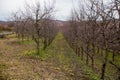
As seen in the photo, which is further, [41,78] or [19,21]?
[19,21]

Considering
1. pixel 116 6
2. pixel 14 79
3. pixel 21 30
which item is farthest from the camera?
pixel 21 30

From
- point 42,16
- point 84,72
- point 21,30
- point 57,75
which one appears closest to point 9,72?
point 57,75

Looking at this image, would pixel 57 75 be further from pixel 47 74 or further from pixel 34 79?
pixel 34 79

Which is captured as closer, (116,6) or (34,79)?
(116,6)

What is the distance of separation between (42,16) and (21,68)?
7674 millimetres

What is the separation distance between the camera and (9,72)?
12648mm

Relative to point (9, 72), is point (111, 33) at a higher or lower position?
higher

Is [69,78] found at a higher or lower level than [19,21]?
lower

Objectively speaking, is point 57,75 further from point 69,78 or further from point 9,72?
point 9,72

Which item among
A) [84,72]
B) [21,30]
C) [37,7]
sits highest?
[37,7]

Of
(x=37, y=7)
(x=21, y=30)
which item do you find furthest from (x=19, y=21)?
(x=37, y=7)

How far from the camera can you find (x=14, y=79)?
11227 millimetres

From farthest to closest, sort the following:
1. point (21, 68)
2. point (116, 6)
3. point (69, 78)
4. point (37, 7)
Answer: point (37, 7) → point (21, 68) → point (69, 78) → point (116, 6)

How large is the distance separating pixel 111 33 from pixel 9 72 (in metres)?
6.05
